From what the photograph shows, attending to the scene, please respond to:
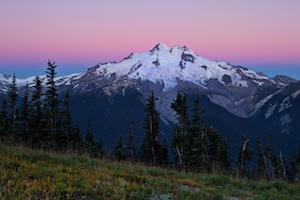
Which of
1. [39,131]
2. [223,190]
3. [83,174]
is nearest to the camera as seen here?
[83,174]

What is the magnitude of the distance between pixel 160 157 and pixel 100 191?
3806 cm

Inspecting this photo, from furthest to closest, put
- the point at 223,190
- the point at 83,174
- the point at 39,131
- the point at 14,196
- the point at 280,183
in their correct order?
the point at 39,131 < the point at 280,183 < the point at 223,190 < the point at 83,174 < the point at 14,196

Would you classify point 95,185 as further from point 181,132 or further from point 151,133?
point 151,133

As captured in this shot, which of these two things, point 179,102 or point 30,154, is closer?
point 30,154

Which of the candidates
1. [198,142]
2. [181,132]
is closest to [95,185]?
[198,142]

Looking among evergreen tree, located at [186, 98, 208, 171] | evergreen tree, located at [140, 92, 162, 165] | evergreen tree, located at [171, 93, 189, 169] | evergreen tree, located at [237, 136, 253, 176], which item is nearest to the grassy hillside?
evergreen tree, located at [237, 136, 253, 176]

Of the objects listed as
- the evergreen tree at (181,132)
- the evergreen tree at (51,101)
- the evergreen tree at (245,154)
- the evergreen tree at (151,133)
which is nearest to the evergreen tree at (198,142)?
the evergreen tree at (181,132)

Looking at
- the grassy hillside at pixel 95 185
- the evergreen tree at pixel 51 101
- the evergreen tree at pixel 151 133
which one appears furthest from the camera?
the evergreen tree at pixel 151 133

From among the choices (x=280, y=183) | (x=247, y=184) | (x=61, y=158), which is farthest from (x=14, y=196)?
(x=280, y=183)

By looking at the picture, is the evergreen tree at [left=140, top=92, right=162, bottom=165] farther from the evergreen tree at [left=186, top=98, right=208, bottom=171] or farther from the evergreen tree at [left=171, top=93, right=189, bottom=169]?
the evergreen tree at [left=186, top=98, right=208, bottom=171]

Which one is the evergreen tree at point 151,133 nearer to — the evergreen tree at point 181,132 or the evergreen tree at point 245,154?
the evergreen tree at point 181,132

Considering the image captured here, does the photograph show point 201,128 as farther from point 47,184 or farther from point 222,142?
point 47,184

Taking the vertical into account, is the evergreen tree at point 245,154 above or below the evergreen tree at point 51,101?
below

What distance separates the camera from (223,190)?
8484 mm
